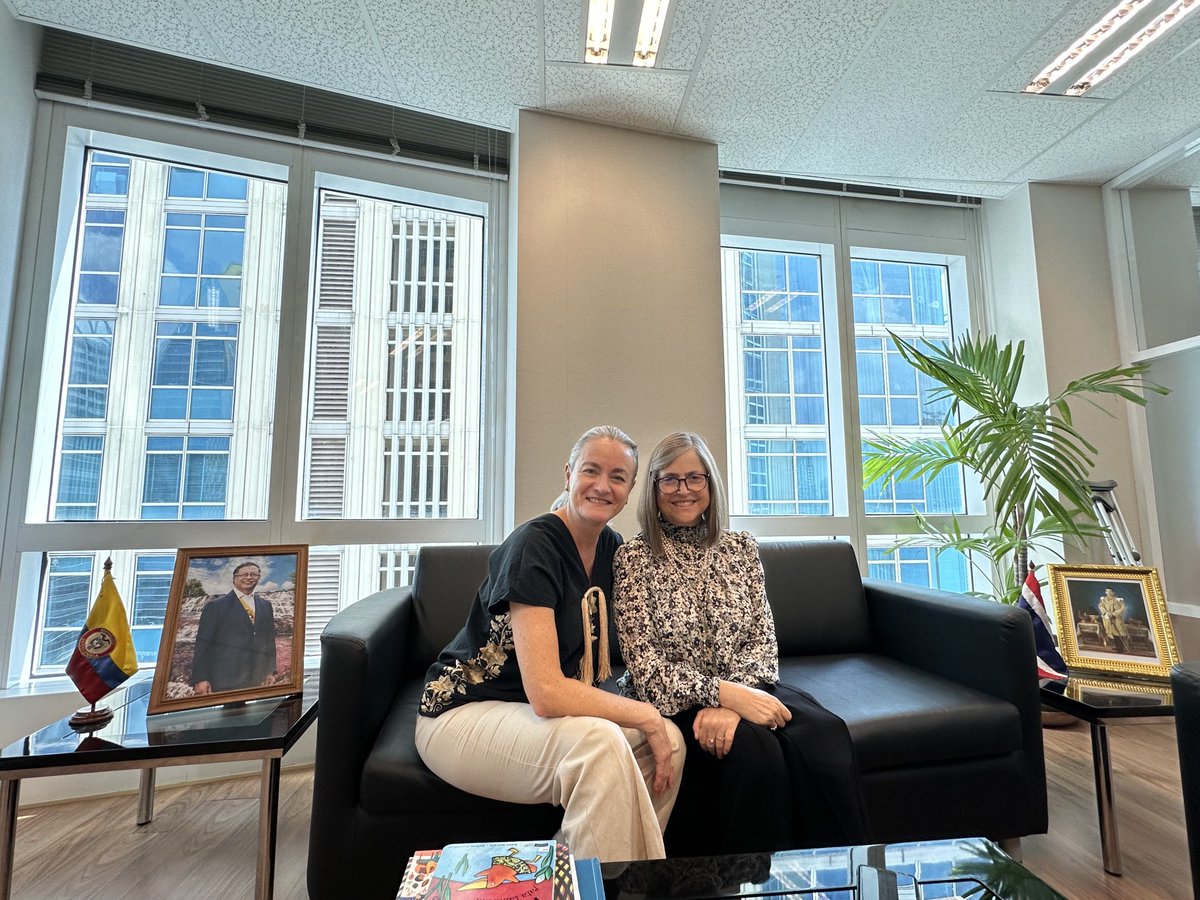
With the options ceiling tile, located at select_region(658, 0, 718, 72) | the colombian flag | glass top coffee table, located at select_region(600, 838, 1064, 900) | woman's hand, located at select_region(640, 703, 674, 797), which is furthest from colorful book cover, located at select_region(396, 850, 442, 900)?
ceiling tile, located at select_region(658, 0, 718, 72)

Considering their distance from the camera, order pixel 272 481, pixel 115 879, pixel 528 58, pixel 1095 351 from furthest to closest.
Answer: pixel 1095 351 → pixel 272 481 → pixel 528 58 → pixel 115 879

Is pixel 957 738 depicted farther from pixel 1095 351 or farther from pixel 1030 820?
pixel 1095 351

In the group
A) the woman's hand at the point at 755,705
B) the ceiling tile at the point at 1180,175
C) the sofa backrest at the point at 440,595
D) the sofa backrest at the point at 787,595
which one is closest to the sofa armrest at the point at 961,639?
the sofa backrest at the point at 787,595

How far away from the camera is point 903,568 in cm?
331

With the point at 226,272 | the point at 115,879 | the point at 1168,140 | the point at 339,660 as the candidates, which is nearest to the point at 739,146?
the point at 1168,140

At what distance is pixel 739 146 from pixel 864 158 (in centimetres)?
64

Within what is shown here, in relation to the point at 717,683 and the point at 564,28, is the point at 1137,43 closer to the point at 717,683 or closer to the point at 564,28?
the point at 564,28

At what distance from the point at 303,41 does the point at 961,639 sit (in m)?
2.94

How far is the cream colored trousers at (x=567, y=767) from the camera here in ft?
3.62

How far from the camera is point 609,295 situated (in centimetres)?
254

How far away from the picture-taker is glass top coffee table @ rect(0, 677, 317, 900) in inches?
49.1

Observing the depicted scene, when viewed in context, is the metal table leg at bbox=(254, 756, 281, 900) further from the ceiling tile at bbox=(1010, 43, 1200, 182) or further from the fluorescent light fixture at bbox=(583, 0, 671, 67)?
the ceiling tile at bbox=(1010, 43, 1200, 182)

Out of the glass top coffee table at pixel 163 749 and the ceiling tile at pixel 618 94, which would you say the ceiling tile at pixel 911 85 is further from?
the glass top coffee table at pixel 163 749

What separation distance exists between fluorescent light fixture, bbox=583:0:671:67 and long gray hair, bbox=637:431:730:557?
1452 mm
